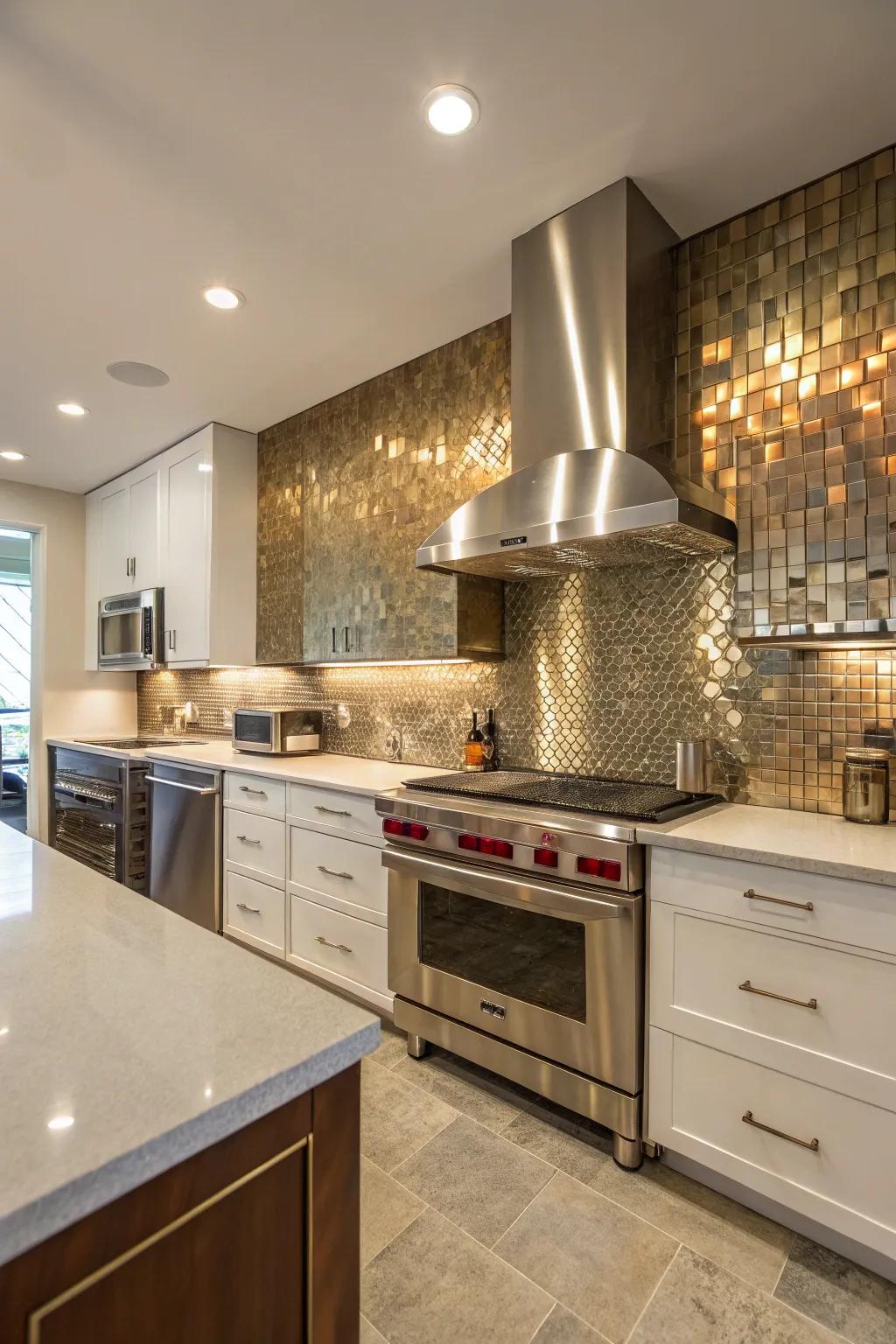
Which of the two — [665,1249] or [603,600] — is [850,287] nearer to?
[603,600]

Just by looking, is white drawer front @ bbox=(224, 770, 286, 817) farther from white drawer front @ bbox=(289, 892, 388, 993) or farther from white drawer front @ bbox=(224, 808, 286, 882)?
white drawer front @ bbox=(289, 892, 388, 993)

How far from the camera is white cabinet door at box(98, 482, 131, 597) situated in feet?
15.2

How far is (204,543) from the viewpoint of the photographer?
12.7 ft

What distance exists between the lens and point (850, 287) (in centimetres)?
194

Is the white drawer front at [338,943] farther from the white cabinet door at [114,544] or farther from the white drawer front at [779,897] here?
the white cabinet door at [114,544]

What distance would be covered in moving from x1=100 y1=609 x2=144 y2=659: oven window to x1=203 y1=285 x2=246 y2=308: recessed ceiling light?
2.27m

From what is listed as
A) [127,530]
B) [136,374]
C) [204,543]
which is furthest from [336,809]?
[127,530]

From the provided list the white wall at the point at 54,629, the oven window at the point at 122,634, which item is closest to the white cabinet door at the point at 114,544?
the oven window at the point at 122,634

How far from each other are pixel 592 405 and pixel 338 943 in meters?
2.12

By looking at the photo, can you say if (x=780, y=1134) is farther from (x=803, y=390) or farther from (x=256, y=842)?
(x=256, y=842)

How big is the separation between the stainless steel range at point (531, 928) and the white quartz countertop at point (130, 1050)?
1.15 m

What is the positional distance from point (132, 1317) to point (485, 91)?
2.24 metres

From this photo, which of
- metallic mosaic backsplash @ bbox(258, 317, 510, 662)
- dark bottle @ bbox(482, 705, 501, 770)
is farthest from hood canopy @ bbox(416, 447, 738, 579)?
dark bottle @ bbox(482, 705, 501, 770)

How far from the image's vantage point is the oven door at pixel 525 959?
1843 millimetres
